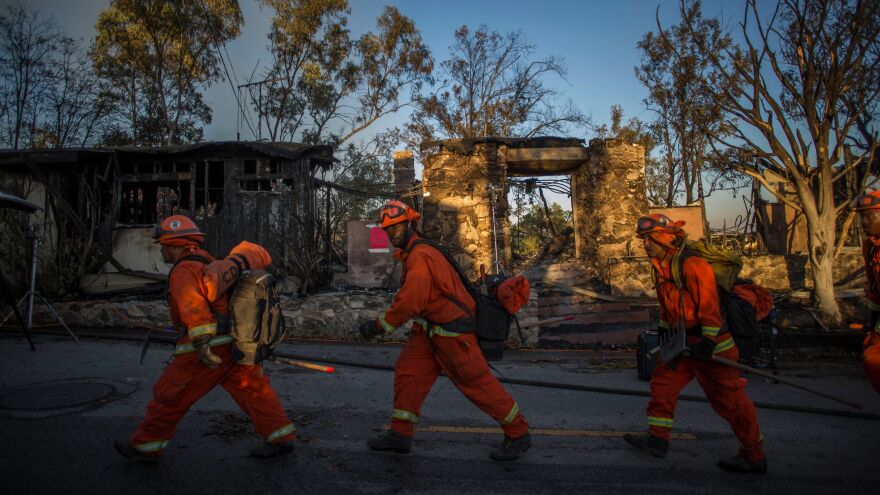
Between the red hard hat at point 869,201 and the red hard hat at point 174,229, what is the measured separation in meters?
4.89

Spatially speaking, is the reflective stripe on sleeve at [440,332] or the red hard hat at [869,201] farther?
the red hard hat at [869,201]

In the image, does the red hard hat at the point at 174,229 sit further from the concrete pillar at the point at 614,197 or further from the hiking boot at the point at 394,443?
the concrete pillar at the point at 614,197

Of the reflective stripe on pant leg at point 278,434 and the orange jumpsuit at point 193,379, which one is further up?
the orange jumpsuit at point 193,379

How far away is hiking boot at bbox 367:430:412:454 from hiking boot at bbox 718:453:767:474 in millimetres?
2205

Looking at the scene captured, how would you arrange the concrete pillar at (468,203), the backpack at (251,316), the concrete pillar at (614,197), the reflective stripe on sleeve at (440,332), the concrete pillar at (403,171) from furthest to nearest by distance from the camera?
the concrete pillar at (403,171) < the concrete pillar at (614,197) < the concrete pillar at (468,203) < the reflective stripe on sleeve at (440,332) < the backpack at (251,316)

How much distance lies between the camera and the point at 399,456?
12.6ft

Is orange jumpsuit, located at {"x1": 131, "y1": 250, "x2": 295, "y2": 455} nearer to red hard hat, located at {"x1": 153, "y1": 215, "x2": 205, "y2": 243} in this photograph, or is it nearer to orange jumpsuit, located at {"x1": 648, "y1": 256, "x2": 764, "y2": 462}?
red hard hat, located at {"x1": 153, "y1": 215, "x2": 205, "y2": 243}

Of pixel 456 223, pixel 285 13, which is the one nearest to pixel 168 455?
pixel 456 223

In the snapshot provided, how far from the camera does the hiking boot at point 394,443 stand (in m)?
3.82

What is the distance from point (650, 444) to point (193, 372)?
327 centimetres

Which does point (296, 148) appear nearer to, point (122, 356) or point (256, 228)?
point (256, 228)

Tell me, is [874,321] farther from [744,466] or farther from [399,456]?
[399,456]

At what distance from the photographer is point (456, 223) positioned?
11188 millimetres

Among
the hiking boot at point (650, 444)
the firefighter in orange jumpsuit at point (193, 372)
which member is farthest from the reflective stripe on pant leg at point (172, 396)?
the hiking boot at point (650, 444)
